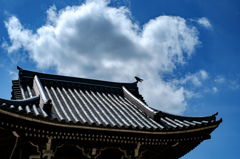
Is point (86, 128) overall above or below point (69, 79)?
below

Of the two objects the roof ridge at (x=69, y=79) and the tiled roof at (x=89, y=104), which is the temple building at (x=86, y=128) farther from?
the roof ridge at (x=69, y=79)

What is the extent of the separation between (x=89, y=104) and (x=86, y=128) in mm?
3485

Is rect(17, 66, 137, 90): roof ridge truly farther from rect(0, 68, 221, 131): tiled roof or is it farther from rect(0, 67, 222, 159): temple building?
rect(0, 67, 222, 159): temple building

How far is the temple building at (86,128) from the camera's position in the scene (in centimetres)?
777

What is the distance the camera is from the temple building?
777 centimetres

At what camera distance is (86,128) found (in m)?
8.05

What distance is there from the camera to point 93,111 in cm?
1057

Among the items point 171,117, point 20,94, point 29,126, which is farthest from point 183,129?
point 20,94

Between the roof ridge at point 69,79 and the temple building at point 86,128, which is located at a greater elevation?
the roof ridge at point 69,79

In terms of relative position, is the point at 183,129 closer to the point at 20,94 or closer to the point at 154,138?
the point at 154,138

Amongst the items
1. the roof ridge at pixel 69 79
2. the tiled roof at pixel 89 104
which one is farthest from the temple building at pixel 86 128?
the roof ridge at pixel 69 79

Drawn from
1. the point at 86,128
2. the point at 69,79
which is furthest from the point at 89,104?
the point at 86,128

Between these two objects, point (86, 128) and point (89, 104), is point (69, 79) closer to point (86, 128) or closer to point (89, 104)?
point (89, 104)

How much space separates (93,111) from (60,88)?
311 cm
